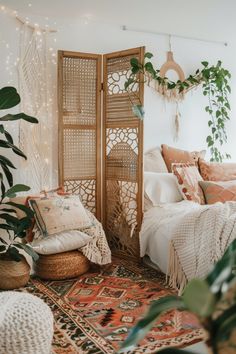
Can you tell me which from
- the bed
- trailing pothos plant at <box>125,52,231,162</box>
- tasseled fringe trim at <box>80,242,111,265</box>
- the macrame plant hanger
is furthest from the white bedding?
trailing pothos plant at <box>125,52,231,162</box>

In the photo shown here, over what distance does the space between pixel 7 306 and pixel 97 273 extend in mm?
1605

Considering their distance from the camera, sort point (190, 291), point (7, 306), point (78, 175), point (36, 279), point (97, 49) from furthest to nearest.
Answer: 1. point (97, 49)
2. point (78, 175)
3. point (36, 279)
4. point (7, 306)
5. point (190, 291)

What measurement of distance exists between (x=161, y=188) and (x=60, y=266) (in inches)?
49.5

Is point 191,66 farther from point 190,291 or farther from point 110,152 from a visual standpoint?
point 190,291

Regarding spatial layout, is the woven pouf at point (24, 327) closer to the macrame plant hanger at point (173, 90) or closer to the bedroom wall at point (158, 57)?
the bedroom wall at point (158, 57)

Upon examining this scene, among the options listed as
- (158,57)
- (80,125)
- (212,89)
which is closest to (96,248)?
(80,125)

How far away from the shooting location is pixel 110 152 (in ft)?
13.6

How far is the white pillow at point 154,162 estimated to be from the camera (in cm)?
441

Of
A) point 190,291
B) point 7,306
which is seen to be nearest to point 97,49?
point 7,306

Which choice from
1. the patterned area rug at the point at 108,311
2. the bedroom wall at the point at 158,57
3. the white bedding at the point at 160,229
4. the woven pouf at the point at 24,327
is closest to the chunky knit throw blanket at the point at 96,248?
the patterned area rug at the point at 108,311

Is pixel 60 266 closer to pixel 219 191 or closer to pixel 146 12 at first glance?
pixel 219 191

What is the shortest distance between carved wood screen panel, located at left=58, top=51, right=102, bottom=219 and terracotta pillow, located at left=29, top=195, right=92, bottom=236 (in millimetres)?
504

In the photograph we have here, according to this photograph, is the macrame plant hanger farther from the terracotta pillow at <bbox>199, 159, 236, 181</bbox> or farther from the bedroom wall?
A: the terracotta pillow at <bbox>199, 159, 236, 181</bbox>

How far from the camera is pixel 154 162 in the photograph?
4.45 metres
